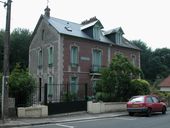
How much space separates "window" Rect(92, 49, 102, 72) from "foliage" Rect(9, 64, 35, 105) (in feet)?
44.9

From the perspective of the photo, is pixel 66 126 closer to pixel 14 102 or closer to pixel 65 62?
pixel 14 102

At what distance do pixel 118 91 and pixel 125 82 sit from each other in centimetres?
92

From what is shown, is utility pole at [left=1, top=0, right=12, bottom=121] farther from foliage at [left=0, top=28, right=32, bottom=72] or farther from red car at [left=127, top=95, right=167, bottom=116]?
foliage at [left=0, top=28, right=32, bottom=72]

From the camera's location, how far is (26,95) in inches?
796

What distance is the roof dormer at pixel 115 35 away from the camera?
3626 cm

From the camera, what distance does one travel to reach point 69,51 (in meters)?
31.2

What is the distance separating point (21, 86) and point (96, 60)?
15239 millimetres

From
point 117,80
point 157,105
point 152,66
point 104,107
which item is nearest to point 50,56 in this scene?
point 117,80

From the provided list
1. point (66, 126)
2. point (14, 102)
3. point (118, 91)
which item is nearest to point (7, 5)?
point (14, 102)

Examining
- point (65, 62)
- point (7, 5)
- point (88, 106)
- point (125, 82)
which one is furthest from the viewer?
point (65, 62)

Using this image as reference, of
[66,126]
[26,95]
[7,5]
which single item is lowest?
[66,126]

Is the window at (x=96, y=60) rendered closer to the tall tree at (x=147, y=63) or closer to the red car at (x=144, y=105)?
the red car at (x=144, y=105)

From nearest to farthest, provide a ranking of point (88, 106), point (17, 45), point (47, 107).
Result: point (47, 107) → point (88, 106) → point (17, 45)

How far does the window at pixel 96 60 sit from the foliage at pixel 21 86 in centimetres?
1368
